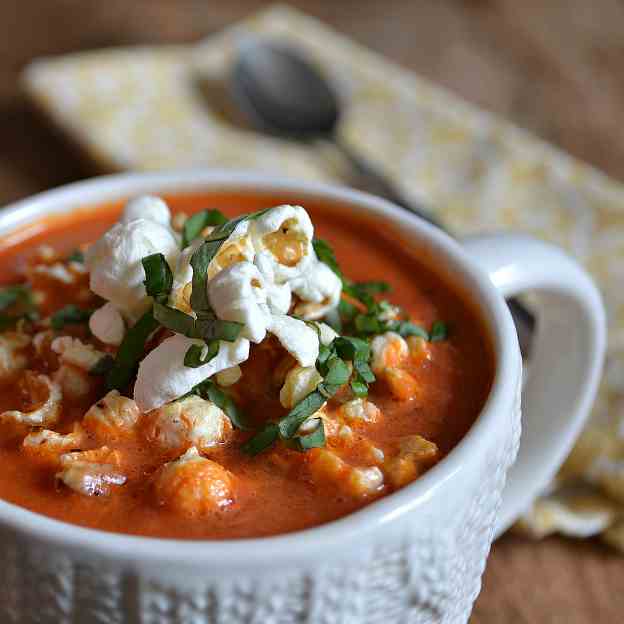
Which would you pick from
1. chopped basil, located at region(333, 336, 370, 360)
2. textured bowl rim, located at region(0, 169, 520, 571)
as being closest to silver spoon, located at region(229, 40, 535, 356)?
textured bowl rim, located at region(0, 169, 520, 571)

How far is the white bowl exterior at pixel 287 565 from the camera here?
33.5 inches

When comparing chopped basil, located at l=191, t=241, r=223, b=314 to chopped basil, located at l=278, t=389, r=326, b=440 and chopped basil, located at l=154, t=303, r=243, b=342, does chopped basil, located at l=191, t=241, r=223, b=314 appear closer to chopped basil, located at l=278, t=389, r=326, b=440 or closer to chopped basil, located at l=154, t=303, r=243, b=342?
chopped basil, located at l=154, t=303, r=243, b=342

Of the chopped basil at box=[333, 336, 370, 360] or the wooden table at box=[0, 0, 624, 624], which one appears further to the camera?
the wooden table at box=[0, 0, 624, 624]

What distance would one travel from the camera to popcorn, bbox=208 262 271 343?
95cm

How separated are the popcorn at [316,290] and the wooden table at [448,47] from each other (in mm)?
1297

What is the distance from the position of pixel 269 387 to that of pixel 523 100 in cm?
187

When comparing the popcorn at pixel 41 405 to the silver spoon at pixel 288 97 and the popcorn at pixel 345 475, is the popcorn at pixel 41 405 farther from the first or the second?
the silver spoon at pixel 288 97

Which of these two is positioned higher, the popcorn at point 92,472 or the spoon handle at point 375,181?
the popcorn at point 92,472

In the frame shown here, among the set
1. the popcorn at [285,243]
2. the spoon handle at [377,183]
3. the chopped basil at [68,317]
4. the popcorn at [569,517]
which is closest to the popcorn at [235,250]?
the popcorn at [285,243]

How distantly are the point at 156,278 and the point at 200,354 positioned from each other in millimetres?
110

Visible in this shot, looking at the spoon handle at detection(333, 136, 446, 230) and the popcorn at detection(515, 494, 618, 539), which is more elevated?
the spoon handle at detection(333, 136, 446, 230)

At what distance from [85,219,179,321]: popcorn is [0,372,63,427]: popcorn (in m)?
0.11

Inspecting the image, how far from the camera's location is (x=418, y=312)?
1207 millimetres

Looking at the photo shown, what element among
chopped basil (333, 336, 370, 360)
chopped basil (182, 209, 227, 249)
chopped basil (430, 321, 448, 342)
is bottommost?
chopped basil (430, 321, 448, 342)
